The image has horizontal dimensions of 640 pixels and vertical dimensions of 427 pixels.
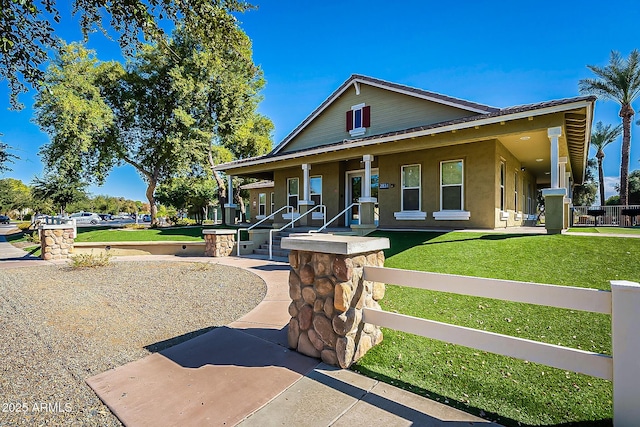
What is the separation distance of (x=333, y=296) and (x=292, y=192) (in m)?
12.8

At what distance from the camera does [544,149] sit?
1125 cm

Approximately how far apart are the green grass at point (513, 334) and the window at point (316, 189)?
8077 mm

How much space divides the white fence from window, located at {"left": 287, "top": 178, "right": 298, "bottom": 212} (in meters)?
12.8

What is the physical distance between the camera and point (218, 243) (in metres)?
10.6

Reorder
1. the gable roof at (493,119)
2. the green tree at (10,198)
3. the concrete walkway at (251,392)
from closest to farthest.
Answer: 1. the concrete walkway at (251,392)
2. the gable roof at (493,119)
3. the green tree at (10,198)

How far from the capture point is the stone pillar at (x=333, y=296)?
9.39ft

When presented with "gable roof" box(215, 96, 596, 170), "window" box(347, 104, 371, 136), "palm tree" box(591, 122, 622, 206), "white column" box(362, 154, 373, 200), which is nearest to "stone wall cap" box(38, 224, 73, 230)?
"gable roof" box(215, 96, 596, 170)

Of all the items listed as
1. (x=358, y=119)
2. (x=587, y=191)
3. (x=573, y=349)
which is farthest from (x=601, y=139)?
(x=573, y=349)

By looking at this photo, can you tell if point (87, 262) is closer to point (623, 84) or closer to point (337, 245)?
point (337, 245)

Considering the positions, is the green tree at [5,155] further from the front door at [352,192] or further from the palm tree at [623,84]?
the palm tree at [623,84]

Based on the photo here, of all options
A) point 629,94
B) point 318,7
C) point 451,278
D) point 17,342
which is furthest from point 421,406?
point 629,94

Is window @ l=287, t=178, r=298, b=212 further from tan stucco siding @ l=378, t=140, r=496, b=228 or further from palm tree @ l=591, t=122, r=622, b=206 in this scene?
palm tree @ l=591, t=122, r=622, b=206

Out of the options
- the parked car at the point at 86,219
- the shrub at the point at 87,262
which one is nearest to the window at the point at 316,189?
the shrub at the point at 87,262

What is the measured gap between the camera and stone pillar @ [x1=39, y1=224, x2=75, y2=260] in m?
9.98
